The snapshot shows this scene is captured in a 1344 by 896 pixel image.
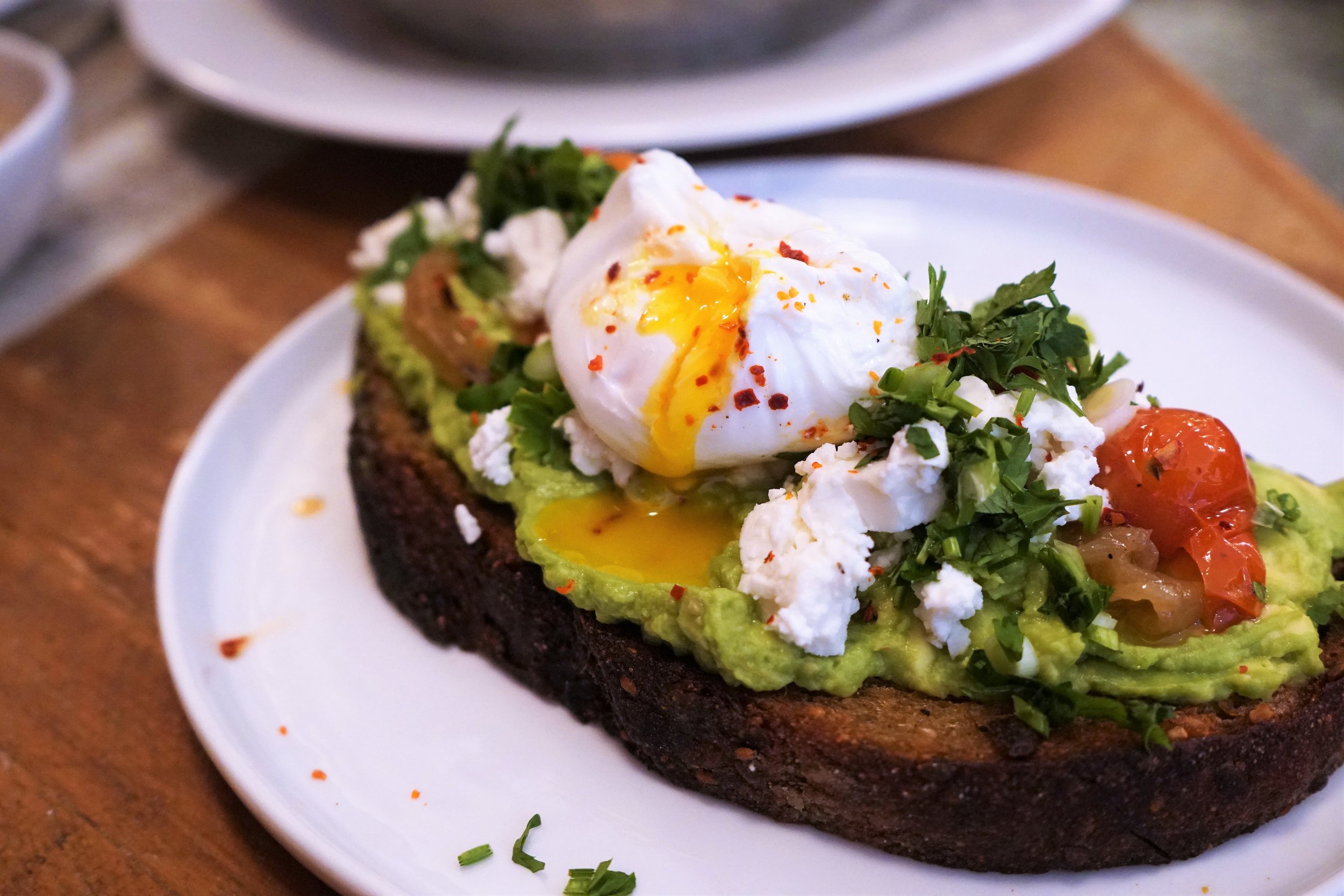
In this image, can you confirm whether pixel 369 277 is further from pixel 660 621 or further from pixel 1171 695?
pixel 1171 695

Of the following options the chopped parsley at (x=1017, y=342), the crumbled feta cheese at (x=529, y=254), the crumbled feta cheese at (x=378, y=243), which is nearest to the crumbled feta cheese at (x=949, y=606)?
the chopped parsley at (x=1017, y=342)

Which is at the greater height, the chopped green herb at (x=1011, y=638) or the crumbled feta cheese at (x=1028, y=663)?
the chopped green herb at (x=1011, y=638)

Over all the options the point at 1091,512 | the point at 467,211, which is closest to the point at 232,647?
the point at 467,211

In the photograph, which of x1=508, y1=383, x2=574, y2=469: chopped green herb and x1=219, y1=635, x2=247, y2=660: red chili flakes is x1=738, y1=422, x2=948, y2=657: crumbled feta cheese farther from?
x1=219, y1=635, x2=247, y2=660: red chili flakes

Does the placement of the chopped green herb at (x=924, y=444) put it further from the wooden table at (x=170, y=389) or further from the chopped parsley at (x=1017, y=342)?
the wooden table at (x=170, y=389)

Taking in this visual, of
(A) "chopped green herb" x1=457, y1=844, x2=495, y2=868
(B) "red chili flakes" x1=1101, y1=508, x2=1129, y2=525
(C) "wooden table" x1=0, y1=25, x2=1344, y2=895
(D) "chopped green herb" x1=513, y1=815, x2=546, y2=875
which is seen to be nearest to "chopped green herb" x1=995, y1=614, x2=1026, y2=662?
(B) "red chili flakes" x1=1101, y1=508, x2=1129, y2=525

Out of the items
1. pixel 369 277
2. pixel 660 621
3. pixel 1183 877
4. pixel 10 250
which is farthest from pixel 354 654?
pixel 10 250

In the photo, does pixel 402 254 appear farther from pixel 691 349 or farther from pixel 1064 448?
pixel 1064 448
